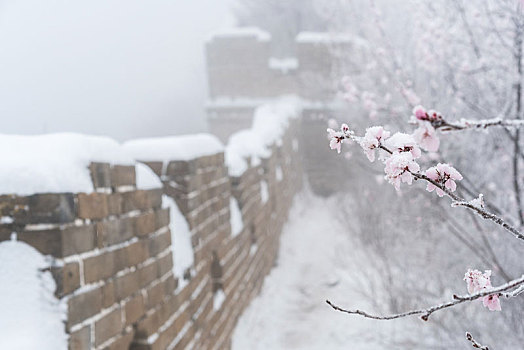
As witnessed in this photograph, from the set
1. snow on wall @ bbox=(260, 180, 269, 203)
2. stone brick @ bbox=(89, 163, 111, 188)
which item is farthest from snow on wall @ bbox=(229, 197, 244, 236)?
stone brick @ bbox=(89, 163, 111, 188)

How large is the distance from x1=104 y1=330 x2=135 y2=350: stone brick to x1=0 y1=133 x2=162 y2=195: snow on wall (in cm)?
59

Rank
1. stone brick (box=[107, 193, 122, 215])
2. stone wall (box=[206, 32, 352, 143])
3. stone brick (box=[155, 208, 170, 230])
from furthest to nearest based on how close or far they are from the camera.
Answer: stone wall (box=[206, 32, 352, 143])
stone brick (box=[155, 208, 170, 230])
stone brick (box=[107, 193, 122, 215])

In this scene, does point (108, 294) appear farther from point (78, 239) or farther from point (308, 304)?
point (308, 304)

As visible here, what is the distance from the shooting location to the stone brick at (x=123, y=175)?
2.04 metres

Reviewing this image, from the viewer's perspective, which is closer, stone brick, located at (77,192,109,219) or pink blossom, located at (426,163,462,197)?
pink blossom, located at (426,163,462,197)

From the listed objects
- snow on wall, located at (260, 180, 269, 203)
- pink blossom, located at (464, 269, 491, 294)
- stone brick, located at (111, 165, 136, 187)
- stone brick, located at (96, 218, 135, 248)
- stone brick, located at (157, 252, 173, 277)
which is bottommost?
snow on wall, located at (260, 180, 269, 203)

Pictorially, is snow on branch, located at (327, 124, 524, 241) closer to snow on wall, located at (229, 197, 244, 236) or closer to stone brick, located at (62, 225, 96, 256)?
stone brick, located at (62, 225, 96, 256)

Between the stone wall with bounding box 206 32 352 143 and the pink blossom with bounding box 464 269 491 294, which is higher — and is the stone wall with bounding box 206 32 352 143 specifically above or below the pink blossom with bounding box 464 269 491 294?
above

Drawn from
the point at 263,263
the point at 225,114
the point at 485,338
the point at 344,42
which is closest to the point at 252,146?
the point at 263,263

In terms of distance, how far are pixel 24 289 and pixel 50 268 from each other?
0.30ft

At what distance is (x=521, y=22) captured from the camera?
3477mm

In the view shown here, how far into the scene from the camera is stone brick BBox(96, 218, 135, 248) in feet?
6.14

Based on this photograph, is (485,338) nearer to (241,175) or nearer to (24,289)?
(241,175)

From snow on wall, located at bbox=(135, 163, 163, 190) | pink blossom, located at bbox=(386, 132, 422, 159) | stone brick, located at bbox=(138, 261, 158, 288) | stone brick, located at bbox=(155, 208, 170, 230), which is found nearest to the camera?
pink blossom, located at bbox=(386, 132, 422, 159)
